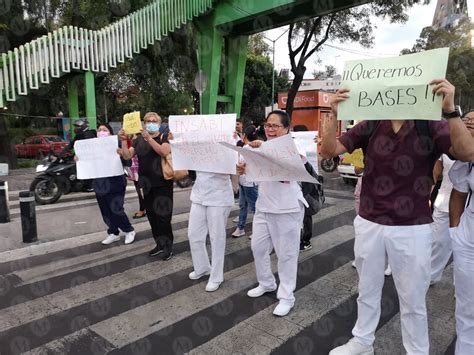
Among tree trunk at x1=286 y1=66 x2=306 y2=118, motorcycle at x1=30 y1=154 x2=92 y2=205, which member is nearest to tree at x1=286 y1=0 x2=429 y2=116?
tree trunk at x1=286 y1=66 x2=306 y2=118

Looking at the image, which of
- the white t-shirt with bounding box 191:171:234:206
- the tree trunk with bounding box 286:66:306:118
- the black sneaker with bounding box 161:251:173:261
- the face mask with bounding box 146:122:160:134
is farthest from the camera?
the tree trunk with bounding box 286:66:306:118

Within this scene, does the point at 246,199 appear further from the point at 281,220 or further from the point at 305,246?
the point at 281,220

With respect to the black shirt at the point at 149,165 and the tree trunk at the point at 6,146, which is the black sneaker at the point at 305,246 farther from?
the tree trunk at the point at 6,146

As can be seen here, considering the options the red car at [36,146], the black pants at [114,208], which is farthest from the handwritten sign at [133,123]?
the red car at [36,146]

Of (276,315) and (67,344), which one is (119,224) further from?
(276,315)

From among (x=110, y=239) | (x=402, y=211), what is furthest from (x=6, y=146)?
(x=402, y=211)

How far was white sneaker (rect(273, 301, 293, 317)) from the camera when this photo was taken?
132 inches

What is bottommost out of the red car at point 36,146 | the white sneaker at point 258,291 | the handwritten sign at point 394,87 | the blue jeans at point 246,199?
the red car at point 36,146

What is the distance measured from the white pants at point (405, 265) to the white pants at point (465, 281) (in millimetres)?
172

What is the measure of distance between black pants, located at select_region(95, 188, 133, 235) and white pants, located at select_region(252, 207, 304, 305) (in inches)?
100

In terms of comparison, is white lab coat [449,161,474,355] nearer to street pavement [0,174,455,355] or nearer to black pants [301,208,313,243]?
street pavement [0,174,455,355]

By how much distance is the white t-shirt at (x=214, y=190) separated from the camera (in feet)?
12.7

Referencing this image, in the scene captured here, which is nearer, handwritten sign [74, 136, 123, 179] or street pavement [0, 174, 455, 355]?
street pavement [0, 174, 455, 355]

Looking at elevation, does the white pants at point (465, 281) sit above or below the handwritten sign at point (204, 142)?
below
